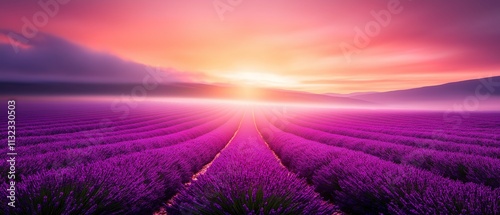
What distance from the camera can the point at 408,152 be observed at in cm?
652

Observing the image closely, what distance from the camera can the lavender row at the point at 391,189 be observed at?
250 centimetres

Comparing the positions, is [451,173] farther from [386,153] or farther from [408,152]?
[386,153]

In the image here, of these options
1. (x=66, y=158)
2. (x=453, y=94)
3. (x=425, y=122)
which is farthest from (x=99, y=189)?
(x=453, y=94)

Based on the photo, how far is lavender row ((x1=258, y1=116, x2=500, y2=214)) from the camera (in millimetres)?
2496

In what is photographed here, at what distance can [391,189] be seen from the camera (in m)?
3.31

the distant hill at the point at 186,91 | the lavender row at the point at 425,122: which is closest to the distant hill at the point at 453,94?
the distant hill at the point at 186,91

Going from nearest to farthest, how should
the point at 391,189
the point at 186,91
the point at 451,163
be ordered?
the point at 391,189, the point at 451,163, the point at 186,91

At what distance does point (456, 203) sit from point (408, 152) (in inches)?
176

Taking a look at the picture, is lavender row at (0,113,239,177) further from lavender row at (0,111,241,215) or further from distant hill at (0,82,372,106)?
distant hill at (0,82,372,106)

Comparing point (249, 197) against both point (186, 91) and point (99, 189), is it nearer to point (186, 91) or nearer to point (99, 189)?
point (99, 189)

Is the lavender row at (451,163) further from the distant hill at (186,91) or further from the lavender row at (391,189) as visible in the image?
the distant hill at (186,91)

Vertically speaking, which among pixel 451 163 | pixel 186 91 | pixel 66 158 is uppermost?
pixel 186 91

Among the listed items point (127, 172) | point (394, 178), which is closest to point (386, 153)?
point (394, 178)

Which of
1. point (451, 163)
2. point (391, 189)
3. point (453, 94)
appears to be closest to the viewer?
point (391, 189)
